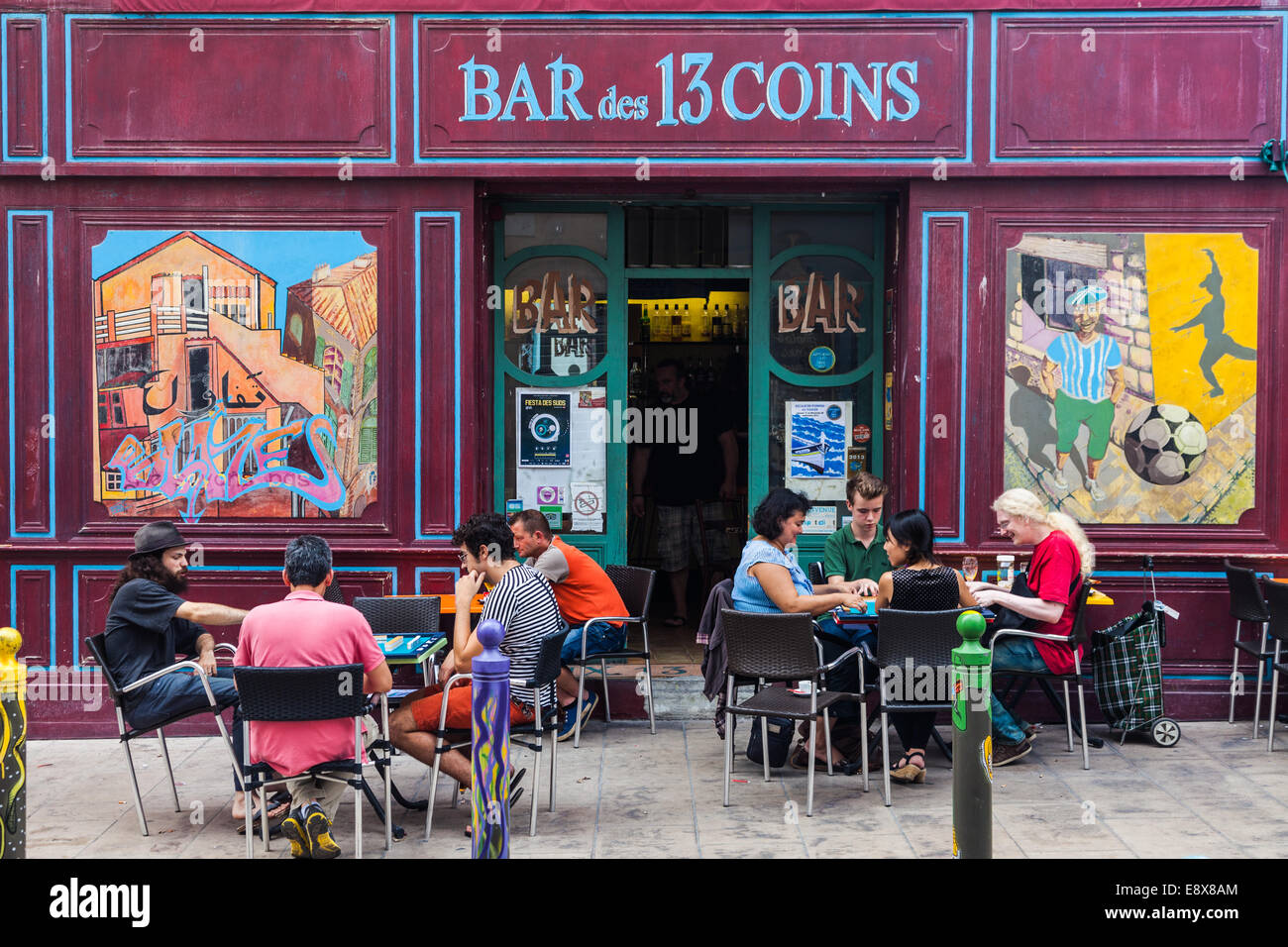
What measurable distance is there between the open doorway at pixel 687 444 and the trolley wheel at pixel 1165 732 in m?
3.49

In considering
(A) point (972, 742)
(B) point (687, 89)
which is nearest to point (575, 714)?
(A) point (972, 742)

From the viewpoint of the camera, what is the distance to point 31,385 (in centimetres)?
801

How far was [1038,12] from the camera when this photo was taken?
7.90 m

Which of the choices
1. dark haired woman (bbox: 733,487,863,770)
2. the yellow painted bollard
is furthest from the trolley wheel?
the yellow painted bollard

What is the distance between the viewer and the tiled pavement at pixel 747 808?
5707 millimetres

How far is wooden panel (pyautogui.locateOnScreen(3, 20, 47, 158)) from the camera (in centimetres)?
789

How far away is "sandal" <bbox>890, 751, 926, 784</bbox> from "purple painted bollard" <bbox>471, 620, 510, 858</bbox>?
2.84 metres

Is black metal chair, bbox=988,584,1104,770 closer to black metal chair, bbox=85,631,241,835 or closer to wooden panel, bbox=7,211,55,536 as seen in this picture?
black metal chair, bbox=85,631,241,835

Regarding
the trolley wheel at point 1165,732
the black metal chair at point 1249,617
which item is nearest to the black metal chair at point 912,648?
the trolley wheel at point 1165,732

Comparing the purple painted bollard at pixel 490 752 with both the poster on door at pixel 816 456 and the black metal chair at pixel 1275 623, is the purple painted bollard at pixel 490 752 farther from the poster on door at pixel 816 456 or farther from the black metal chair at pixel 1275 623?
the black metal chair at pixel 1275 623

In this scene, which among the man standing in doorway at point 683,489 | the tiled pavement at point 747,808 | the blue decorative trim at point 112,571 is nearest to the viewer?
the tiled pavement at point 747,808

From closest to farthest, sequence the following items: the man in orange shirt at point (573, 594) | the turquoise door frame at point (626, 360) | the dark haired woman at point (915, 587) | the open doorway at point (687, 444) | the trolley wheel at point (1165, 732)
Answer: the dark haired woman at point (915, 587) < the trolley wheel at point (1165, 732) < the man in orange shirt at point (573, 594) < the turquoise door frame at point (626, 360) < the open doorway at point (687, 444)

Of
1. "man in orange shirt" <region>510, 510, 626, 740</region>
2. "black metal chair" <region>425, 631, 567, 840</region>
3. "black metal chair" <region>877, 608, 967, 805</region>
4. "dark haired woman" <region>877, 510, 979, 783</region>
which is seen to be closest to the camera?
"black metal chair" <region>425, 631, 567, 840</region>

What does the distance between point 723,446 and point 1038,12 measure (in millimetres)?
4199
